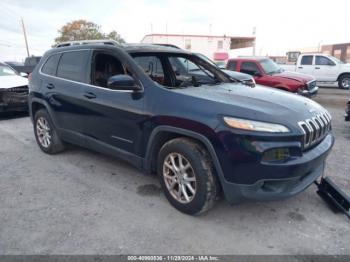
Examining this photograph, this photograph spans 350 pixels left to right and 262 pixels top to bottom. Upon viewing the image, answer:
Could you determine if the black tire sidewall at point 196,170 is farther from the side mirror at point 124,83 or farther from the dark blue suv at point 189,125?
the side mirror at point 124,83

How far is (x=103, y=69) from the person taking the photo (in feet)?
12.5

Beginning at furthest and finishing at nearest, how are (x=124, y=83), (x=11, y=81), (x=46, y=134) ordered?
(x=11, y=81)
(x=46, y=134)
(x=124, y=83)

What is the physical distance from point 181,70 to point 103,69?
1240mm

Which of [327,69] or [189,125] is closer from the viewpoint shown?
[189,125]

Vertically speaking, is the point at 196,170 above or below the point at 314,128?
below

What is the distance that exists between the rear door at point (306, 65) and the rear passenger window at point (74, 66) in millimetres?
13503

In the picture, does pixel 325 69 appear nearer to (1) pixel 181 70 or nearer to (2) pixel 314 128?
(1) pixel 181 70

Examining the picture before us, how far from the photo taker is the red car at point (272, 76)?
8742 mm

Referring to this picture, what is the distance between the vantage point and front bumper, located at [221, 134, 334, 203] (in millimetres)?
2455

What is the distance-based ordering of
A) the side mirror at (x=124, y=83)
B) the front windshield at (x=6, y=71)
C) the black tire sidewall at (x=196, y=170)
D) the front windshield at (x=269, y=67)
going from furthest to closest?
1. the front windshield at (x=269, y=67)
2. the front windshield at (x=6, y=71)
3. the side mirror at (x=124, y=83)
4. the black tire sidewall at (x=196, y=170)

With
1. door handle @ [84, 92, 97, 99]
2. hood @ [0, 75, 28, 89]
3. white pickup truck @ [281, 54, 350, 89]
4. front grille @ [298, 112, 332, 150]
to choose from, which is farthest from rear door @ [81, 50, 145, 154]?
white pickup truck @ [281, 54, 350, 89]

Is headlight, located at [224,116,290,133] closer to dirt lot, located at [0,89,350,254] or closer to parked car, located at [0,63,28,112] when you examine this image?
dirt lot, located at [0,89,350,254]

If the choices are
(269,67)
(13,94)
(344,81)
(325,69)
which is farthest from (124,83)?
(344,81)

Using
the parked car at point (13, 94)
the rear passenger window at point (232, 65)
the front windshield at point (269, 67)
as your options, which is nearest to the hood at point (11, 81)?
the parked car at point (13, 94)
